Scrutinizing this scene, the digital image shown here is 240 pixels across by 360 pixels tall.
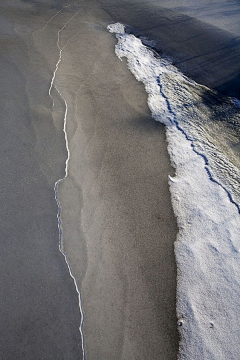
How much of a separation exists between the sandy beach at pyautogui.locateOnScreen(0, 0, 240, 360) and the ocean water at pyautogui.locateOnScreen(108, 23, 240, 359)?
0.16 m

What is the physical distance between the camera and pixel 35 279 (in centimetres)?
330

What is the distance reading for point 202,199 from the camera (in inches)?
171

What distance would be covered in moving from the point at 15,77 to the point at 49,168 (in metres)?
2.54

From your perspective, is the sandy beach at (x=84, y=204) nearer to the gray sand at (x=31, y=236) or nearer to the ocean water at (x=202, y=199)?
the gray sand at (x=31, y=236)

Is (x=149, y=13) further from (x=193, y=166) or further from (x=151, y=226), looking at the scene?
(x=151, y=226)

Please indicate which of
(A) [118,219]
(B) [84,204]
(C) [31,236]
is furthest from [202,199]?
(C) [31,236]

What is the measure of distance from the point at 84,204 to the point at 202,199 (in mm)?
1673

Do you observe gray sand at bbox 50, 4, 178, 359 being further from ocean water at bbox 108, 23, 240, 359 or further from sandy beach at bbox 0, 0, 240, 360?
ocean water at bbox 108, 23, 240, 359

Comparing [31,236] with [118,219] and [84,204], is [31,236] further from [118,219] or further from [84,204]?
[118,219]

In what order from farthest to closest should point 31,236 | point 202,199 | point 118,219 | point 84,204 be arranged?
point 202,199 < point 84,204 < point 118,219 < point 31,236

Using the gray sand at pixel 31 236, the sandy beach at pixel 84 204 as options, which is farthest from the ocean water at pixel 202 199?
the gray sand at pixel 31 236

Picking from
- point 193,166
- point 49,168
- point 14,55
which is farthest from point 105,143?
point 14,55

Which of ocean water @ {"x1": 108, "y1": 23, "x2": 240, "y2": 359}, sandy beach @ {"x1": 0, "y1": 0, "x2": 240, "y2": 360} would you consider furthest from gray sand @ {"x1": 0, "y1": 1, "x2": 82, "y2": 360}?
ocean water @ {"x1": 108, "y1": 23, "x2": 240, "y2": 359}

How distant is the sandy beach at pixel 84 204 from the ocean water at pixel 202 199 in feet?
0.53
